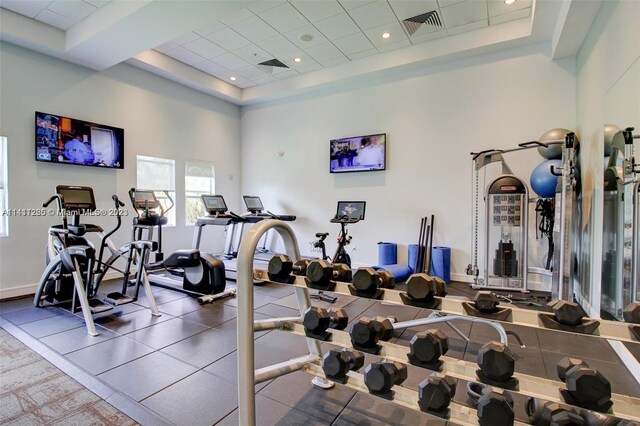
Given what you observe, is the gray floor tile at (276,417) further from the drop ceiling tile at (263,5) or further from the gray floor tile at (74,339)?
the drop ceiling tile at (263,5)

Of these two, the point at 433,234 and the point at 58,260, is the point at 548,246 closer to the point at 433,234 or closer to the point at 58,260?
the point at 433,234

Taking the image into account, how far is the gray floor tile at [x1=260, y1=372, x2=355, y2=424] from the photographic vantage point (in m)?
1.84

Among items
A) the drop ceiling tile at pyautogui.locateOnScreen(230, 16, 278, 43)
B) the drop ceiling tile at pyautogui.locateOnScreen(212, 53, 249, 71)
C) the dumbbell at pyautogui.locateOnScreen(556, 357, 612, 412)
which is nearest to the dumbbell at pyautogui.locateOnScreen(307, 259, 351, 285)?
the dumbbell at pyautogui.locateOnScreen(556, 357, 612, 412)

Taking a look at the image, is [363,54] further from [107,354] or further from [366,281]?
[107,354]

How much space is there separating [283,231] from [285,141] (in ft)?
18.2

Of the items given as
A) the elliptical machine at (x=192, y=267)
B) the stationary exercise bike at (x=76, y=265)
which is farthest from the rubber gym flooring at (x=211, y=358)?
the elliptical machine at (x=192, y=267)

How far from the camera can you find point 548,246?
454 cm

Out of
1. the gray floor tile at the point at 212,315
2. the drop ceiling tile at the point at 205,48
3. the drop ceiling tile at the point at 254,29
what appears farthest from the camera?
the drop ceiling tile at the point at 205,48

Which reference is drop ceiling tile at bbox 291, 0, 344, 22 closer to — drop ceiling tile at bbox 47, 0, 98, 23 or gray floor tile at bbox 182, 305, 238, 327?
drop ceiling tile at bbox 47, 0, 98, 23

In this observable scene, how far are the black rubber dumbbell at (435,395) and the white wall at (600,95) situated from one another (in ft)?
8.02

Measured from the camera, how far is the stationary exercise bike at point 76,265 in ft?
10.5

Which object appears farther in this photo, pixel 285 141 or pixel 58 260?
pixel 285 141

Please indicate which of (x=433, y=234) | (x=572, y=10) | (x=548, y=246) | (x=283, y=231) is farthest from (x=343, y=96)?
(x=283, y=231)

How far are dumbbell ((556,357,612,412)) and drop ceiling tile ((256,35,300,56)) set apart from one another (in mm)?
5283
